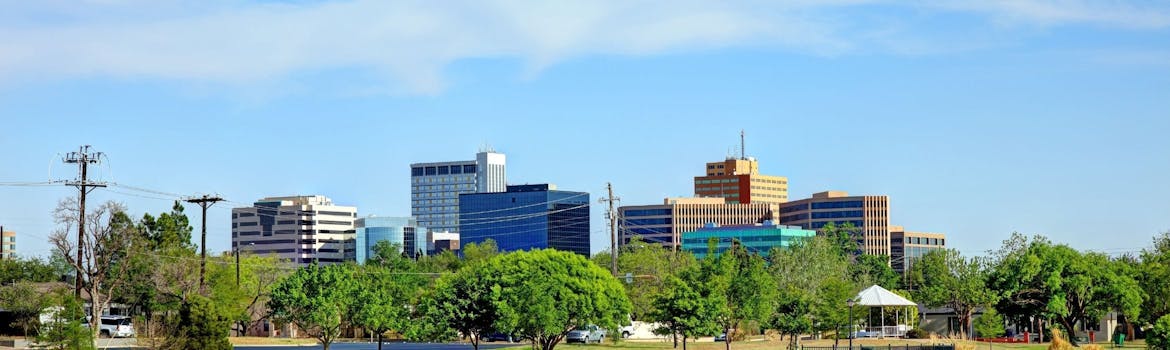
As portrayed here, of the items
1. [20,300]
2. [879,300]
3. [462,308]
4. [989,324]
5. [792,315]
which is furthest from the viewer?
[20,300]

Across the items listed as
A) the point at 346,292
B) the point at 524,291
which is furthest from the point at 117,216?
the point at 524,291

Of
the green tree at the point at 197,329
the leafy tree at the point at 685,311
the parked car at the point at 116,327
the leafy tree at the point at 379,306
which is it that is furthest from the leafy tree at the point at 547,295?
the parked car at the point at 116,327

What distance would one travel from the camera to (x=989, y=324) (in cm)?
9462

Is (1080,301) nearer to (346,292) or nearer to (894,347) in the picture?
(894,347)

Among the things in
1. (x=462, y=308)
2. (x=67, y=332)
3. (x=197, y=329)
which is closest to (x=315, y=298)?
(x=462, y=308)

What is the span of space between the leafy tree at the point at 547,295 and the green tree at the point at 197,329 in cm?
1687

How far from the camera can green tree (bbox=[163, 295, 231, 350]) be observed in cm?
6203

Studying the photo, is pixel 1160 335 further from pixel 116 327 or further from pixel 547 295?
pixel 116 327

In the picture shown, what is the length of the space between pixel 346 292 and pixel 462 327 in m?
6.36

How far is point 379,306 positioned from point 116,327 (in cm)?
3984

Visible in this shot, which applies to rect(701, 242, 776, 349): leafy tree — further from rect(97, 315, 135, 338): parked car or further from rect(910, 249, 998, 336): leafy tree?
rect(97, 315, 135, 338): parked car

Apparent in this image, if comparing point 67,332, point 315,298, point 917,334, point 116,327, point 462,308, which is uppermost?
point 315,298

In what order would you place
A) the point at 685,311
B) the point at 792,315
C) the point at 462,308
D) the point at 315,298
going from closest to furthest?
the point at 315,298
the point at 462,308
the point at 685,311
the point at 792,315

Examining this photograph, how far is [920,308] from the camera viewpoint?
115 meters
